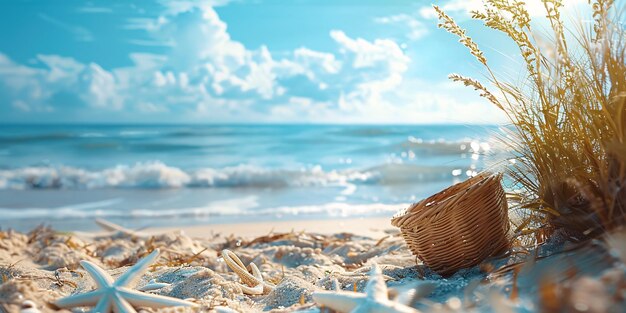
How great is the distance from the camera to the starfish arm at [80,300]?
2191mm

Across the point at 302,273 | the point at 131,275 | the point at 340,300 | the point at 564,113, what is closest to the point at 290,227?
the point at 302,273

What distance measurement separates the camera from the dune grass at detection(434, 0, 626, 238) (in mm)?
2264

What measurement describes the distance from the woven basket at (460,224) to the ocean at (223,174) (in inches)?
7.9

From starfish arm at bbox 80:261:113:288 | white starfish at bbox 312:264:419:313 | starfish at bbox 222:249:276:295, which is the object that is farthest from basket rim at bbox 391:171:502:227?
starfish arm at bbox 80:261:113:288

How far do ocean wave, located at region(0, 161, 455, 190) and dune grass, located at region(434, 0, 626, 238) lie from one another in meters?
9.08

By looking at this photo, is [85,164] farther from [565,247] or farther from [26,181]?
[565,247]

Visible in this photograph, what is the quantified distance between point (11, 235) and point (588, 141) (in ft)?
15.2

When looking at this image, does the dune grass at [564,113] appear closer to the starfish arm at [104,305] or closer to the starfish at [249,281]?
the starfish at [249,281]

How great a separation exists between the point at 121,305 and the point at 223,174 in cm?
1073

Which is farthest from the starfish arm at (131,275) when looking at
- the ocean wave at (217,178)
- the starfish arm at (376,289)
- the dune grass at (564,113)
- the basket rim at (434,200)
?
the ocean wave at (217,178)

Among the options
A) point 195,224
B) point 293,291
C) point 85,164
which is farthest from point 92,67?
point 293,291

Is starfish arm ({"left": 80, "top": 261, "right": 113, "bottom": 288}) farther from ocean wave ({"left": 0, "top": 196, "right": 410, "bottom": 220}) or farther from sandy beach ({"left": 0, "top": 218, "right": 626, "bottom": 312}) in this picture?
ocean wave ({"left": 0, "top": 196, "right": 410, "bottom": 220})

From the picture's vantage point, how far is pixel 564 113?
8.26 ft

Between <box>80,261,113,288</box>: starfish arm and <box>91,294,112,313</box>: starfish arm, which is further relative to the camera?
<box>80,261,113,288</box>: starfish arm
